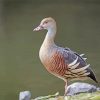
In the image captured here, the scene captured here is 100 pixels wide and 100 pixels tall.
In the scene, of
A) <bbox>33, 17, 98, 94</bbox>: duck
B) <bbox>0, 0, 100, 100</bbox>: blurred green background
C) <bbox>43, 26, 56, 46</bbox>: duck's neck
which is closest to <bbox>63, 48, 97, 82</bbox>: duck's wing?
<bbox>33, 17, 98, 94</bbox>: duck

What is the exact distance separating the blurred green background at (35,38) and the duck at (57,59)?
116 centimetres

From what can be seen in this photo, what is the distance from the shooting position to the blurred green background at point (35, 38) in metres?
4.83

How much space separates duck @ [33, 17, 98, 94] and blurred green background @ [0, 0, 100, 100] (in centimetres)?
116

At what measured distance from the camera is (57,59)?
10.2ft

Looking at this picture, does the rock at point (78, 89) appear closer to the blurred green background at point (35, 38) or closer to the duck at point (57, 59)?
the duck at point (57, 59)

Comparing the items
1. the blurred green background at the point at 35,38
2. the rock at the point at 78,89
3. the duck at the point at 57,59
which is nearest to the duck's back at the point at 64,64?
the duck at the point at 57,59

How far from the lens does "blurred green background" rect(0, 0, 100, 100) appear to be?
483cm

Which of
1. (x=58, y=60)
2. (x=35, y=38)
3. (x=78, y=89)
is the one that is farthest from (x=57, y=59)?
(x=35, y=38)

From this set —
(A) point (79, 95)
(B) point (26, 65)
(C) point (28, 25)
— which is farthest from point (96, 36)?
(A) point (79, 95)

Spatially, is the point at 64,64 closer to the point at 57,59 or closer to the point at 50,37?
the point at 57,59

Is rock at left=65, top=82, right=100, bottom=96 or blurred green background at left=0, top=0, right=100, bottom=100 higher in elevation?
blurred green background at left=0, top=0, right=100, bottom=100

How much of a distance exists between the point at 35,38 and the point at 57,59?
13.9ft

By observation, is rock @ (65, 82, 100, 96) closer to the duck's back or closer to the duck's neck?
the duck's back

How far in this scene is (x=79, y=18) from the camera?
370 inches
